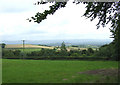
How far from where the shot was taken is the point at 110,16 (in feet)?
18.5

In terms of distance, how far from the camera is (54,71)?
330 cm

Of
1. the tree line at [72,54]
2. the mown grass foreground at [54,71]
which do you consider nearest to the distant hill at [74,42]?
the tree line at [72,54]

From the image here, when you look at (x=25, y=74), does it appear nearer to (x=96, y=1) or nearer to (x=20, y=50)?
(x=20, y=50)

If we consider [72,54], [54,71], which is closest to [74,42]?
[72,54]

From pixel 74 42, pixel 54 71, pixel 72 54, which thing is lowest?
pixel 54 71

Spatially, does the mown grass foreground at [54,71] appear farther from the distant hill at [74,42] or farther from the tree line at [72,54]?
the distant hill at [74,42]

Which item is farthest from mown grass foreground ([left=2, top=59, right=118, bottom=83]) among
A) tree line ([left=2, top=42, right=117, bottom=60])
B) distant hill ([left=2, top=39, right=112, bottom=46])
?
distant hill ([left=2, top=39, right=112, bottom=46])

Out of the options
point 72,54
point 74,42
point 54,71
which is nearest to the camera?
point 54,71

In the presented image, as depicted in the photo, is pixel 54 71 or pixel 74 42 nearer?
pixel 54 71

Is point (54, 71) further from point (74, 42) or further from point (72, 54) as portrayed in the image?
point (74, 42)

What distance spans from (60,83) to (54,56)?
111cm

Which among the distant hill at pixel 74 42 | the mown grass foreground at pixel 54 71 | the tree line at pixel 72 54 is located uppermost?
the distant hill at pixel 74 42

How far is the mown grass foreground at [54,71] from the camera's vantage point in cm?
298

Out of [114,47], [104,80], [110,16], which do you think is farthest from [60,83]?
[110,16]
